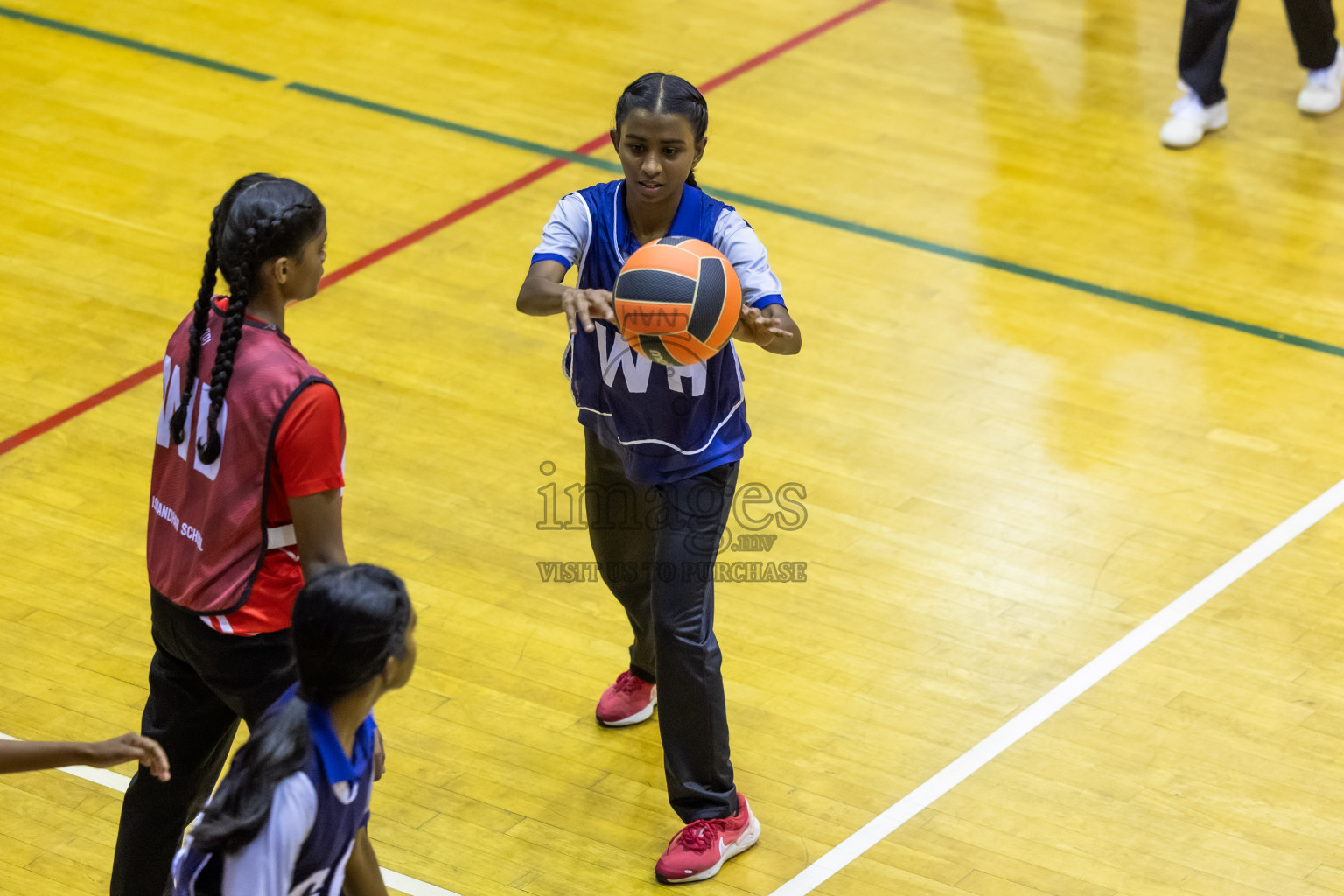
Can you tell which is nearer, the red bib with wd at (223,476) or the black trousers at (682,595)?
the red bib with wd at (223,476)

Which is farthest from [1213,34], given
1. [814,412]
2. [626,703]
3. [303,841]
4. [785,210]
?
[303,841]

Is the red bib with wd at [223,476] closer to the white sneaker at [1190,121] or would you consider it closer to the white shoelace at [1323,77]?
the white sneaker at [1190,121]

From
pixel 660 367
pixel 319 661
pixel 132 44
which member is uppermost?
pixel 319 661

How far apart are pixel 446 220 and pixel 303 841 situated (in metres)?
4.87

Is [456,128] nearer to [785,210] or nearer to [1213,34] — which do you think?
[785,210]

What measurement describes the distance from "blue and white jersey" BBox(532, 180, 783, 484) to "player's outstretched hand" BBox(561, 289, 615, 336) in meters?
0.22

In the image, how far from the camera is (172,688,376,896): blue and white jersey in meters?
2.55

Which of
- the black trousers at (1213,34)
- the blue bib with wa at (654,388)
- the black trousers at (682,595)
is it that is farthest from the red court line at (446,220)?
the blue bib with wa at (654,388)

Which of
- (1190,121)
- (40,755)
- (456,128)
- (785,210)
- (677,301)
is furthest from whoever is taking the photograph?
(456,128)

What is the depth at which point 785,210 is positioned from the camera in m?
7.31

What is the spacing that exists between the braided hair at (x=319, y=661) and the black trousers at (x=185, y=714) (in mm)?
579

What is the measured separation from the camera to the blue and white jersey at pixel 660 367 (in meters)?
3.84

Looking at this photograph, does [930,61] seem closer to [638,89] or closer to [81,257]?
[81,257]

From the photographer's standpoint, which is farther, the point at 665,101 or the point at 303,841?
the point at 665,101
